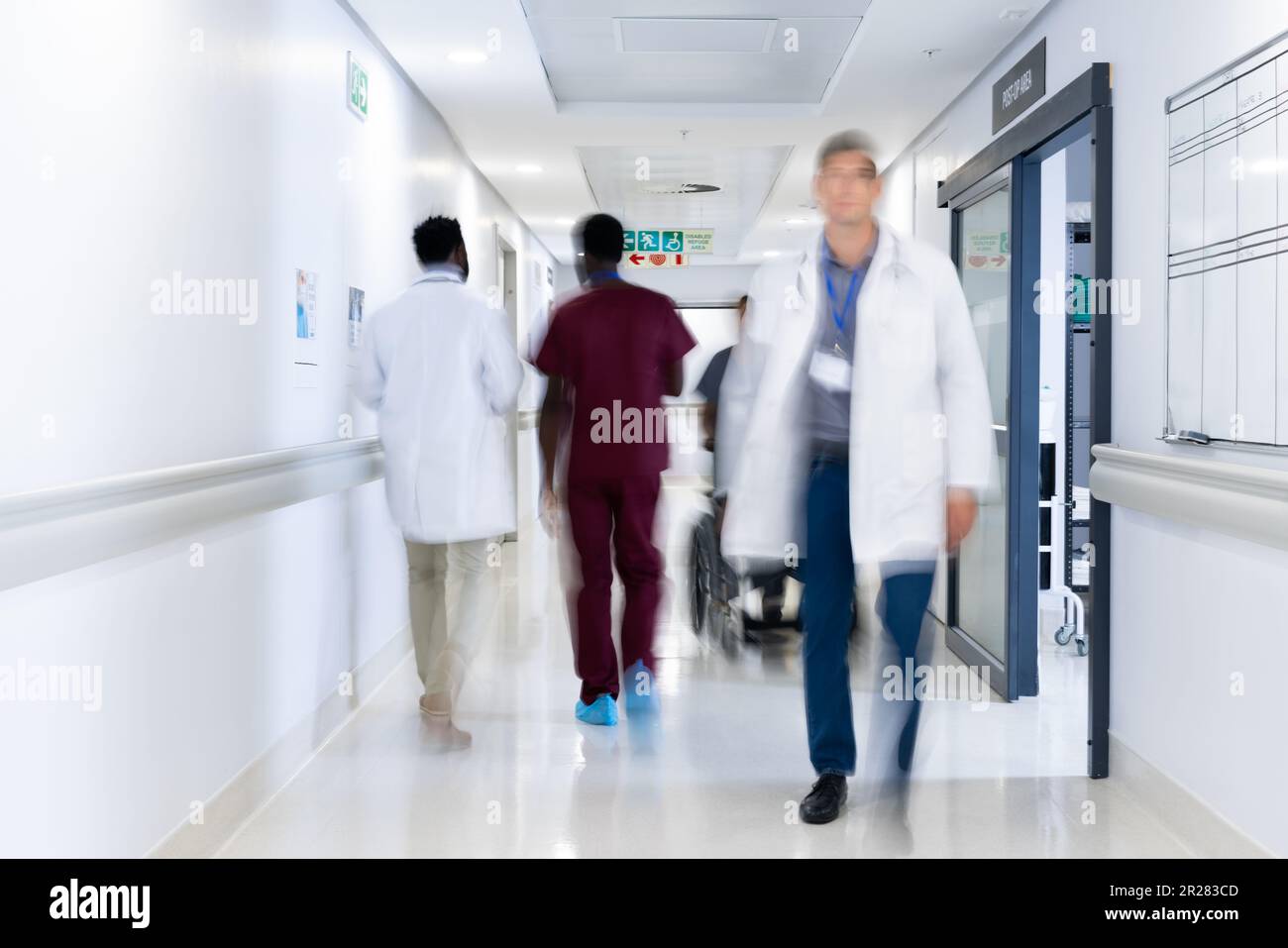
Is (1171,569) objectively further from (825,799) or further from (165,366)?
(165,366)

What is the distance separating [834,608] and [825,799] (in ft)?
1.73

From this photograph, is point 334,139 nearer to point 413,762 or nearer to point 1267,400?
point 413,762

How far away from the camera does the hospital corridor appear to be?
227 cm

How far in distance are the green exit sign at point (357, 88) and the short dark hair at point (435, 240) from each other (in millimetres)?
807

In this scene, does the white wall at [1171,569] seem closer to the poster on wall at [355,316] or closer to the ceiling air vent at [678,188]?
the poster on wall at [355,316]

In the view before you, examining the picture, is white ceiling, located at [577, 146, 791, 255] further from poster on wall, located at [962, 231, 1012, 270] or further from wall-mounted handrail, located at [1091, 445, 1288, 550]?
wall-mounted handrail, located at [1091, 445, 1288, 550]

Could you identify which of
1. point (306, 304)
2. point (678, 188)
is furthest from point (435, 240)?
point (678, 188)

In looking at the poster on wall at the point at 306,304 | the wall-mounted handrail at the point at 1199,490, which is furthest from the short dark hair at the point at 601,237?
the wall-mounted handrail at the point at 1199,490

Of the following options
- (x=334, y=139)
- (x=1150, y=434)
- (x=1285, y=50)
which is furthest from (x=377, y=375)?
(x=1285, y=50)

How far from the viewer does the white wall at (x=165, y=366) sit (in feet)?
6.67

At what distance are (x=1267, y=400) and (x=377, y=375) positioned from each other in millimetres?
2609

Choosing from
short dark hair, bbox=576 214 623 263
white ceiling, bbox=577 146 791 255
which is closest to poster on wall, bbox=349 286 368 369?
Answer: short dark hair, bbox=576 214 623 263

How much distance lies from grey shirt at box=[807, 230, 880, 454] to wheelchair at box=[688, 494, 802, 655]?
223 cm

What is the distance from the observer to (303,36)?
3.62 meters
